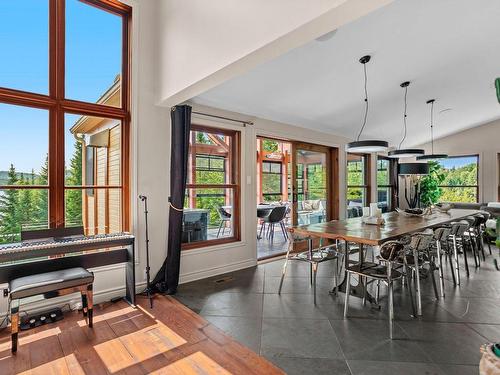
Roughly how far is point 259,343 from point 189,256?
1749 mm

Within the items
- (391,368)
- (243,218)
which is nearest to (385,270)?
(391,368)

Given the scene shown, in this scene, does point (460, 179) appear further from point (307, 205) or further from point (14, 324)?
point (14, 324)

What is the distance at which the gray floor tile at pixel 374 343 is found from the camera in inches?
84.9

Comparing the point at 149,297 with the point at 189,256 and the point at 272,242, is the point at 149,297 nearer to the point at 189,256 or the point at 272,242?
the point at 189,256

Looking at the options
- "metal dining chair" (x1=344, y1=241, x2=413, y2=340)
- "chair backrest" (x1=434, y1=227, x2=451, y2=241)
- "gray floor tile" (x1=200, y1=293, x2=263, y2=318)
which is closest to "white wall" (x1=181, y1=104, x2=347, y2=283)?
"gray floor tile" (x1=200, y1=293, x2=263, y2=318)

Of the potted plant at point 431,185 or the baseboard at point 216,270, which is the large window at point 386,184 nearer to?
the potted plant at point 431,185

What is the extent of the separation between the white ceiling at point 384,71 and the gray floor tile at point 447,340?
285cm

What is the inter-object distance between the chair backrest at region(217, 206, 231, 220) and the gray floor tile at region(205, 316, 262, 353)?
1.71m

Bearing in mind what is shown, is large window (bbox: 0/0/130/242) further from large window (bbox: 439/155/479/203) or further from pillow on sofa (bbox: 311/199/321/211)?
large window (bbox: 439/155/479/203)

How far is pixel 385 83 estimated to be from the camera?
4.25 m

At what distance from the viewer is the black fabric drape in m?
3.45

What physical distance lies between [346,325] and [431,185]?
6.54m

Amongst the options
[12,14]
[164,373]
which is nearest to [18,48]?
[12,14]

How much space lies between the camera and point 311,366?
6.72 ft
